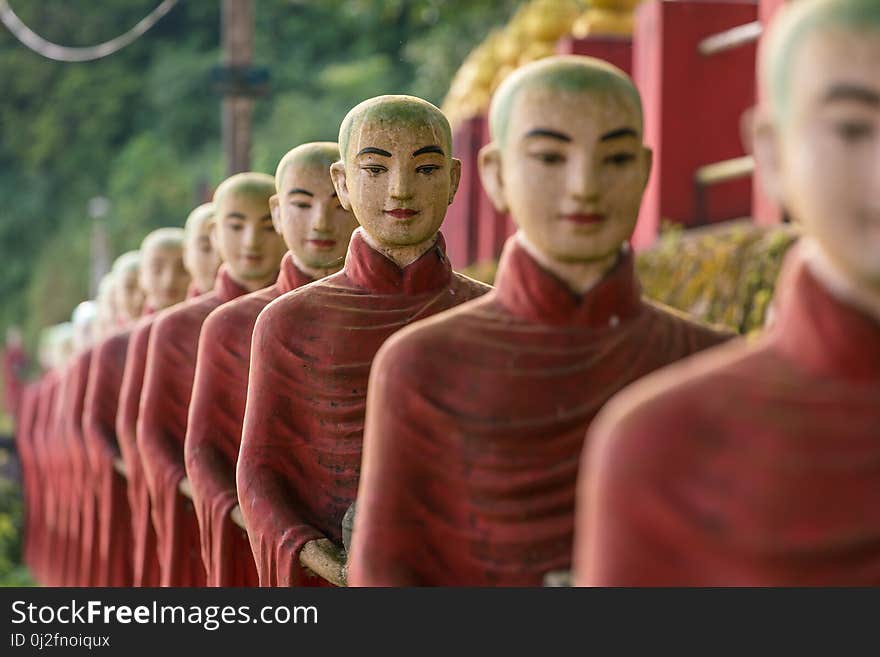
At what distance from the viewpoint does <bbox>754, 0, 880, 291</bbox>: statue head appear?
7.97 feet

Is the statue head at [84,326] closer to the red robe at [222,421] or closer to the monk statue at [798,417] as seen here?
the red robe at [222,421]

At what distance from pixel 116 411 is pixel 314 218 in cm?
410

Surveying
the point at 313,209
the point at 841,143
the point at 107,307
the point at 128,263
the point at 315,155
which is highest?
the point at 128,263

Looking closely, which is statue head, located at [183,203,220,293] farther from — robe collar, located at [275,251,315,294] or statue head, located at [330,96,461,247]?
statue head, located at [330,96,461,247]

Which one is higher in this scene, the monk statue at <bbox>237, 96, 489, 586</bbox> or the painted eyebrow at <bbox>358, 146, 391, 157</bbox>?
Result: the painted eyebrow at <bbox>358, 146, 391, 157</bbox>

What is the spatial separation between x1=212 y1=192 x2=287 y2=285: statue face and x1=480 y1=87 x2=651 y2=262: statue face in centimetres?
304

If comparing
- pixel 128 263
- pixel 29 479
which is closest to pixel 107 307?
pixel 128 263

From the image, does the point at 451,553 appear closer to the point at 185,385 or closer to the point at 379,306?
the point at 379,306

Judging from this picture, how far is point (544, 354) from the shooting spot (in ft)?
10.5

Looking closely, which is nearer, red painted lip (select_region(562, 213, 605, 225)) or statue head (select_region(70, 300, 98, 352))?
red painted lip (select_region(562, 213, 605, 225))

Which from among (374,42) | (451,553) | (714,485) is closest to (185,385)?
(451,553)

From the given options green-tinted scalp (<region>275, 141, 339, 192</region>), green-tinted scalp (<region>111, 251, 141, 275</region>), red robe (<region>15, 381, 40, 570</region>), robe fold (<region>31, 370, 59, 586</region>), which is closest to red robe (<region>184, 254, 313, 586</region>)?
green-tinted scalp (<region>275, 141, 339, 192</region>)

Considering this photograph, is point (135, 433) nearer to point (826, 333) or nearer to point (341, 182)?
point (341, 182)

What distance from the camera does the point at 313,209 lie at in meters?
5.29
